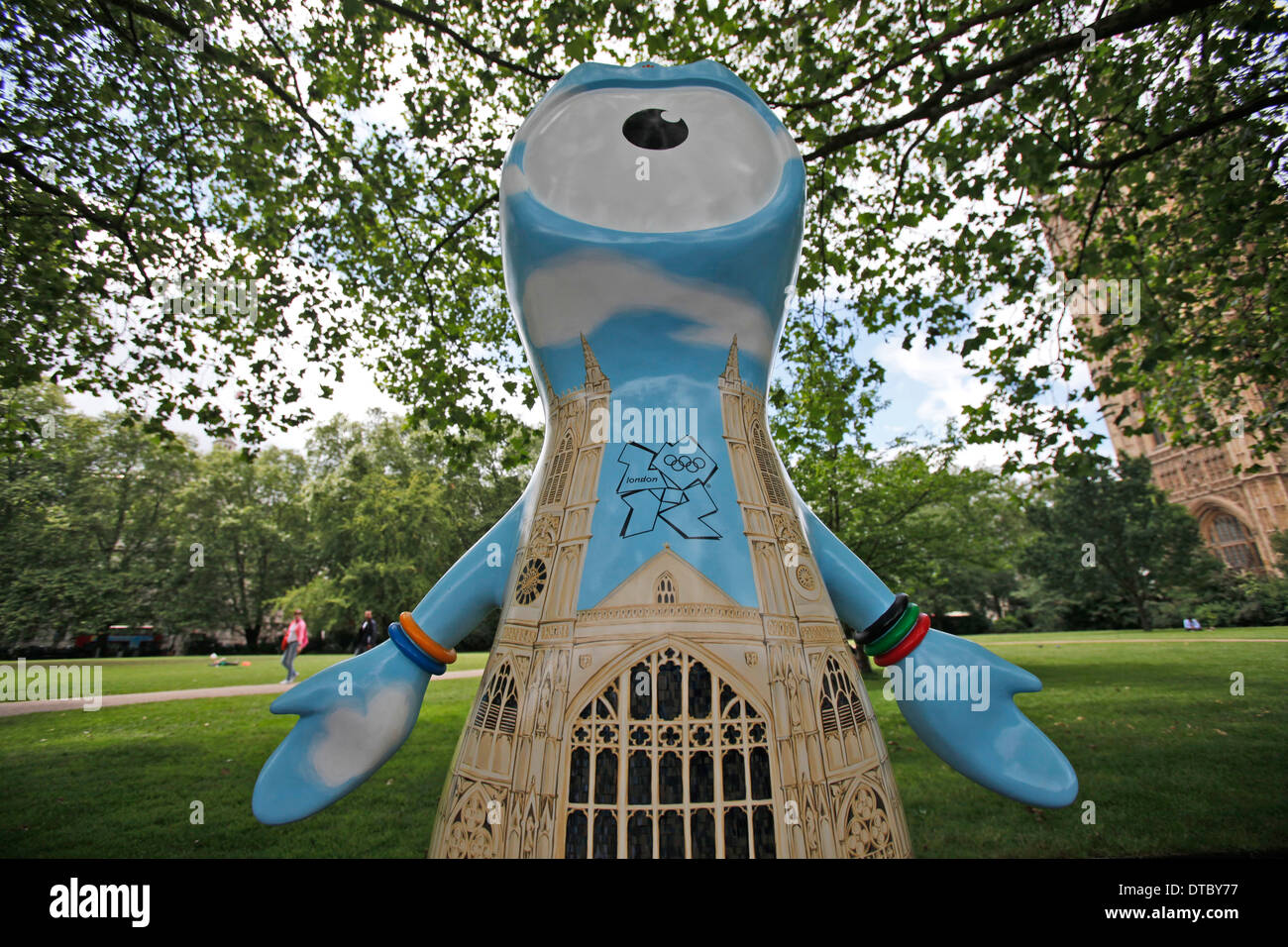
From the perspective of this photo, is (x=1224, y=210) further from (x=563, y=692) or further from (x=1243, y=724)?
(x=563, y=692)

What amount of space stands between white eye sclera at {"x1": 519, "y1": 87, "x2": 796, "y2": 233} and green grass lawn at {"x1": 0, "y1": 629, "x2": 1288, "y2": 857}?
13.9 ft

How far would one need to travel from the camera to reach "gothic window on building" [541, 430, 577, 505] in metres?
2.01

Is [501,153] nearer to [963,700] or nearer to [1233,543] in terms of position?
[963,700]

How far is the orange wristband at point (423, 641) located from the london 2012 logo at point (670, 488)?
74 centimetres

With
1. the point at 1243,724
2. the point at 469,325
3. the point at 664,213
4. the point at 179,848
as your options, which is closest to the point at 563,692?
the point at 664,213

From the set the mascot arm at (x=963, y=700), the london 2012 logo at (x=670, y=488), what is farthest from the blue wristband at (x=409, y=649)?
the mascot arm at (x=963, y=700)

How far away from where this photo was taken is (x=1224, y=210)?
16.6ft

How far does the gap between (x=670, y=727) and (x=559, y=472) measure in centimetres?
85

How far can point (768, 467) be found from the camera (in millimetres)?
2092

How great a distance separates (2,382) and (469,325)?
3877mm

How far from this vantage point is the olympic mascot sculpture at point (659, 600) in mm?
1544

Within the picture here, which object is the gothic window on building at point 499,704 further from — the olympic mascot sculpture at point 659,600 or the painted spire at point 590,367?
the painted spire at point 590,367

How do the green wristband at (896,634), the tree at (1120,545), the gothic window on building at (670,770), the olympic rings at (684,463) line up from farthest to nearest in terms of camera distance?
the tree at (1120,545) → the green wristband at (896,634) → the olympic rings at (684,463) → the gothic window on building at (670,770)

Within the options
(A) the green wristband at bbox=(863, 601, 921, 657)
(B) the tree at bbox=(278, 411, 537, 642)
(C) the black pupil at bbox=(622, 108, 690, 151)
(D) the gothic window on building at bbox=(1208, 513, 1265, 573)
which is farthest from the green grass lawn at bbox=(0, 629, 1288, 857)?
(D) the gothic window on building at bbox=(1208, 513, 1265, 573)
